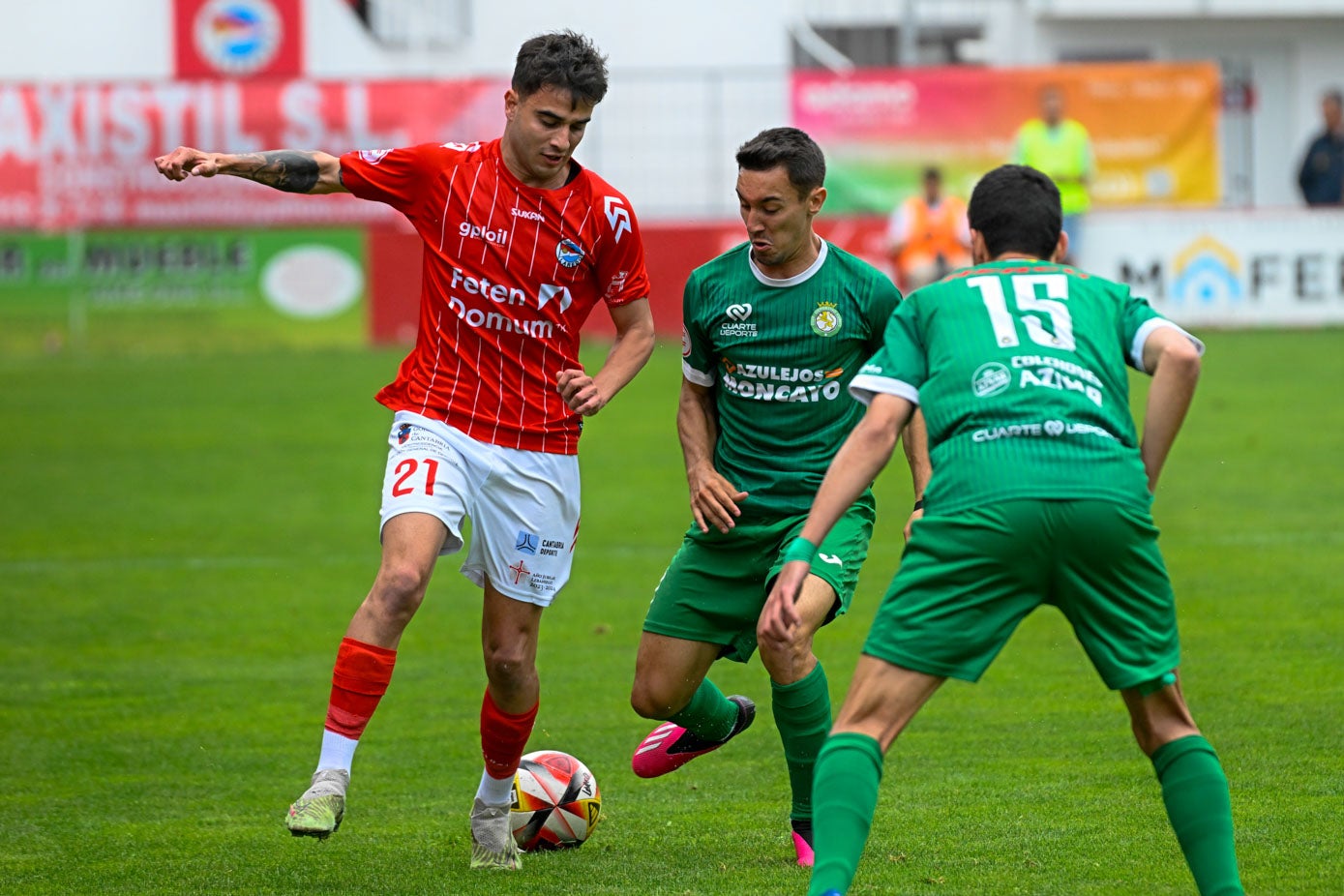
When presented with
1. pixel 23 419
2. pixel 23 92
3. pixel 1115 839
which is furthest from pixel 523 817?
pixel 23 92

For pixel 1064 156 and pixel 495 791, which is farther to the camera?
pixel 1064 156

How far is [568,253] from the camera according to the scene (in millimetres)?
5746

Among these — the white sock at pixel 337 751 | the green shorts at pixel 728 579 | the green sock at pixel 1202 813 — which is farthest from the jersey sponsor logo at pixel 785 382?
the green sock at pixel 1202 813

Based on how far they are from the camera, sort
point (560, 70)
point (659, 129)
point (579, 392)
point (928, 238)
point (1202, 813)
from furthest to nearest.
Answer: point (659, 129), point (928, 238), point (560, 70), point (579, 392), point (1202, 813)

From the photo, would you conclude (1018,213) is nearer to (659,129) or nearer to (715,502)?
(715,502)

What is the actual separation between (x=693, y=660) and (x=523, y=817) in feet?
2.56

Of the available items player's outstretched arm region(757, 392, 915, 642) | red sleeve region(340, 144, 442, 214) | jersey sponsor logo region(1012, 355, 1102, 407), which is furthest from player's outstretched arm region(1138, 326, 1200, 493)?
red sleeve region(340, 144, 442, 214)

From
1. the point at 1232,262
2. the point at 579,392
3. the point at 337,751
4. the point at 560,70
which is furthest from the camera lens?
the point at 1232,262

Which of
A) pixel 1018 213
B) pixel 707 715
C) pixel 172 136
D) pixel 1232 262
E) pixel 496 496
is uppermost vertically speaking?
pixel 172 136

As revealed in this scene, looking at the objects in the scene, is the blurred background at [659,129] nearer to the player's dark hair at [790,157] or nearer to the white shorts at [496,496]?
the player's dark hair at [790,157]

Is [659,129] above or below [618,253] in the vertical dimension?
above

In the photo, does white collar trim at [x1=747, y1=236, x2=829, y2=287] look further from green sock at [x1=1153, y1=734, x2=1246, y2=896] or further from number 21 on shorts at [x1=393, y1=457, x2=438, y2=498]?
green sock at [x1=1153, y1=734, x2=1246, y2=896]

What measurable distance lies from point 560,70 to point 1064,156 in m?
16.2

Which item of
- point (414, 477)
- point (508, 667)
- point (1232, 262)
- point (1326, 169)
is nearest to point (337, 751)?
point (508, 667)
